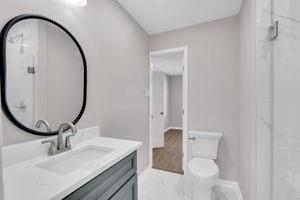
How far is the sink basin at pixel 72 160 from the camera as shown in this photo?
34.8 inches

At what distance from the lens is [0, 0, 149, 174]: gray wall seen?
0.97m

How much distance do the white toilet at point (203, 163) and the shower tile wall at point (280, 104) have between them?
65 cm

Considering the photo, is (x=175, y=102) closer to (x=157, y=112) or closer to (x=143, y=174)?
(x=157, y=112)

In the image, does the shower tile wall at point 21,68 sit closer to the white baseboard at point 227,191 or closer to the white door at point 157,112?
the white baseboard at point 227,191

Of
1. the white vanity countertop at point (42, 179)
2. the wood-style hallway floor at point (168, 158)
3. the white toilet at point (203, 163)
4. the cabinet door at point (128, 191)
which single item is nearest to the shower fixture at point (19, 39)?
the white vanity countertop at point (42, 179)

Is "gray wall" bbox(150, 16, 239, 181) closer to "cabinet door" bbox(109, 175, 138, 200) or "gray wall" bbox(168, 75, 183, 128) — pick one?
"cabinet door" bbox(109, 175, 138, 200)

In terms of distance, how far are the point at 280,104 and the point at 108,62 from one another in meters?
1.51

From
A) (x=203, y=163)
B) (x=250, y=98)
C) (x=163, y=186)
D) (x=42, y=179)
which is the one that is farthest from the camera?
(x=163, y=186)

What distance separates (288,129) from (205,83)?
4.48 feet

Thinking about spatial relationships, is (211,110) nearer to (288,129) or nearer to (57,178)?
(288,129)

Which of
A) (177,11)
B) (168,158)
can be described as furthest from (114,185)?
(168,158)

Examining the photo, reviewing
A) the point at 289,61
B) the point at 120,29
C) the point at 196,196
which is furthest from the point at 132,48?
the point at 196,196

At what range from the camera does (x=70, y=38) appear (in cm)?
115

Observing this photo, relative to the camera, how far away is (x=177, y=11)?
6.00 ft
